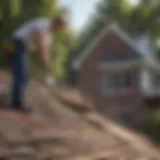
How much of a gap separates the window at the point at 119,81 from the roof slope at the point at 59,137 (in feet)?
46.0

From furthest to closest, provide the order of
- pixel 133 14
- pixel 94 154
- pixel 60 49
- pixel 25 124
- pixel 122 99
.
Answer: pixel 133 14 → pixel 122 99 → pixel 60 49 → pixel 25 124 → pixel 94 154

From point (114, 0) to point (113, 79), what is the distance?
886 centimetres

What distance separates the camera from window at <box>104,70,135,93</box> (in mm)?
21156

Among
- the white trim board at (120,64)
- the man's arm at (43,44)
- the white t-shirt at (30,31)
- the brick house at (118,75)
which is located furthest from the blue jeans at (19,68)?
the white trim board at (120,64)

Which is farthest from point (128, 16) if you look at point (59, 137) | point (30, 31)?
point (59, 137)

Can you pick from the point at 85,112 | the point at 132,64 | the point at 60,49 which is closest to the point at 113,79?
the point at 132,64

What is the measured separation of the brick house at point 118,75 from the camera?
68.0ft

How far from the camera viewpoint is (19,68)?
6.09 metres

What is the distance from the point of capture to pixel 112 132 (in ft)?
22.1

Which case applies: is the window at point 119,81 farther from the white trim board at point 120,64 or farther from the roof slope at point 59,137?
the roof slope at point 59,137

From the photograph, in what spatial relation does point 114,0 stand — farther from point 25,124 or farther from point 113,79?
point 25,124

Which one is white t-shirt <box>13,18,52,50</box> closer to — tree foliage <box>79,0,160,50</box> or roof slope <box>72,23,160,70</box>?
roof slope <box>72,23,160,70</box>

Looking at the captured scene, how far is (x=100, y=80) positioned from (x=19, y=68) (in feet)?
51.2

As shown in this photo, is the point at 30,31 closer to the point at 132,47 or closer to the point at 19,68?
the point at 19,68
